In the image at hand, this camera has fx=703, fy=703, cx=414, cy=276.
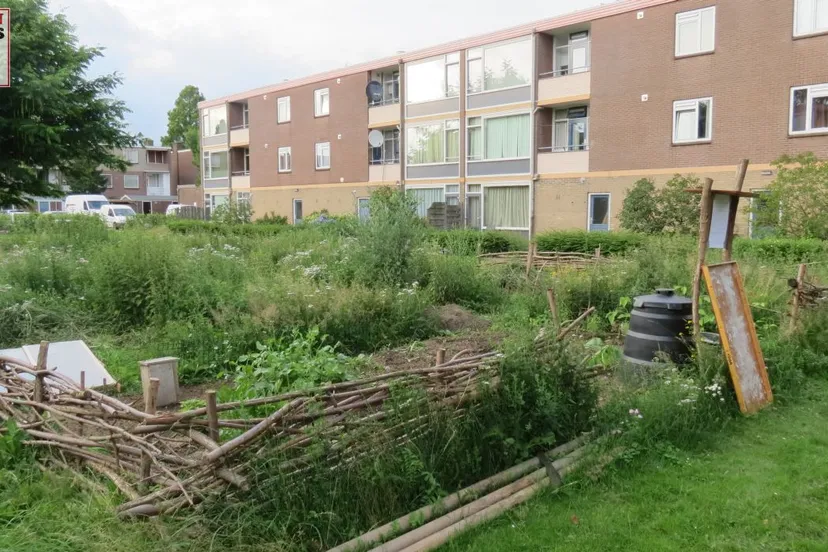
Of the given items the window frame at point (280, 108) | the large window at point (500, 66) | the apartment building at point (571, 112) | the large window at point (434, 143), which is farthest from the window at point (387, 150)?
the window frame at point (280, 108)

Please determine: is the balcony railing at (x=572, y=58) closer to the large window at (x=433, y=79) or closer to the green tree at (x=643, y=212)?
the large window at (x=433, y=79)

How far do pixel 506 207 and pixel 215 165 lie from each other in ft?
85.2

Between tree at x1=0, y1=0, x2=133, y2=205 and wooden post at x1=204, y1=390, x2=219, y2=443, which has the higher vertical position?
tree at x1=0, y1=0, x2=133, y2=205

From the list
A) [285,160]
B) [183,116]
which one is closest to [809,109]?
[285,160]

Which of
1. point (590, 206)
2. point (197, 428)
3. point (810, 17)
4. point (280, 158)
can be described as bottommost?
point (197, 428)

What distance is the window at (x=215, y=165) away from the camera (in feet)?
156

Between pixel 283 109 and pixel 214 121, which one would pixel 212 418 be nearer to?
pixel 283 109

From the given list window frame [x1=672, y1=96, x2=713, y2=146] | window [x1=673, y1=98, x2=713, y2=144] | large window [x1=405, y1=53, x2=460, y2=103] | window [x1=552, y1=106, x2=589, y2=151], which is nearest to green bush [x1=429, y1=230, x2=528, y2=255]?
window frame [x1=672, y1=96, x2=713, y2=146]

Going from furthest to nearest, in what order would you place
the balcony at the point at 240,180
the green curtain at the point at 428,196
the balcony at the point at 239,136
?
the balcony at the point at 240,180 < the balcony at the point at 239,136 < the green curtain at the point at 428,196

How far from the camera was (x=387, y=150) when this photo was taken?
36.0 m

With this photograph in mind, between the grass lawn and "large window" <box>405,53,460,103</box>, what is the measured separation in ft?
91.5

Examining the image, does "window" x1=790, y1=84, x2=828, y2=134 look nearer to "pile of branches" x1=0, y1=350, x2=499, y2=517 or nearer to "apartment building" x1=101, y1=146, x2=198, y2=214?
"pile of branches" x1=0, y1=350, x2=499, y2=517

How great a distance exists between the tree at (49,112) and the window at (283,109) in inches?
997

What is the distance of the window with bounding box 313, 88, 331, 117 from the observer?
3838 centimetres
